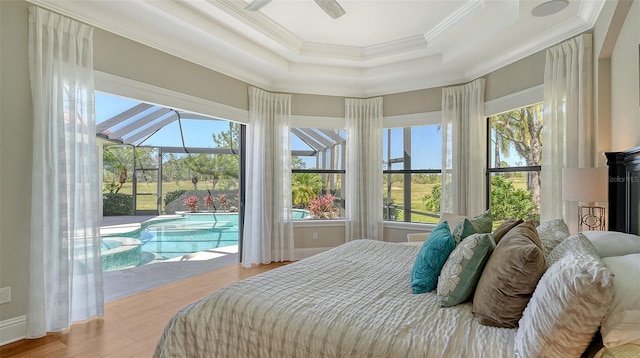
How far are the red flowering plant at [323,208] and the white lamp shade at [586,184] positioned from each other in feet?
10.8

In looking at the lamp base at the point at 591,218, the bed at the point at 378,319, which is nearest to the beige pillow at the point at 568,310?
the bed at the point at 378,319

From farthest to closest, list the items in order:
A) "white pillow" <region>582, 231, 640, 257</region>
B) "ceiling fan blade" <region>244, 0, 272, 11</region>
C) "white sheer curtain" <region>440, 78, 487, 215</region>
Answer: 1. "white sheer curtain" <region>440, 78, 487, 215</region>
2. "ceiling fan blade" <region>244, 0, 272, 11</region>
3. "white pillow" <region>582, 231, 640, 257</region>

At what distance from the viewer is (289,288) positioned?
1.70 metres

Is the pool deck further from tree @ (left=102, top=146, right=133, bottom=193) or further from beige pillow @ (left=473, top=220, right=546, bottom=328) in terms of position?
beige pillow @ (left=473, top=220, right=546, bottom=328)

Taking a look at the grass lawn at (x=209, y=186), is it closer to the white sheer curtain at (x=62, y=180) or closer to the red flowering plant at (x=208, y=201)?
the red flowering plant at (x=208, y=201)

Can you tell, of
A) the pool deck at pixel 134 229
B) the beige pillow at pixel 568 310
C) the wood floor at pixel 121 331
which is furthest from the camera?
the pool deck at pixel 134 229

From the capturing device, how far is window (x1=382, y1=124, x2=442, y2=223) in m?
4.74

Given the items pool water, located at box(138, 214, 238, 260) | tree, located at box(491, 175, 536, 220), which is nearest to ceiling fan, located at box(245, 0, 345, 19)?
tree, located at box(491, 175, 536, 220)

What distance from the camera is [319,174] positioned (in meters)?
5.18

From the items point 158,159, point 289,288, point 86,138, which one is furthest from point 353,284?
point 158,159

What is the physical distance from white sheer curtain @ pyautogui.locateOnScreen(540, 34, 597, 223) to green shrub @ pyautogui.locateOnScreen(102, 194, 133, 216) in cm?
520

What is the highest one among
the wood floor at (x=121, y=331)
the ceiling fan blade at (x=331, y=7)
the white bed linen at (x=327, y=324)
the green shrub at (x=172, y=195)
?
the ceiling fan blade at (x=331, y=7)

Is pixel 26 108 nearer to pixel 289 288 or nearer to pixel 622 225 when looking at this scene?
pixel 289 288

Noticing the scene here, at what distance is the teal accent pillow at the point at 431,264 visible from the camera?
1.71 m
